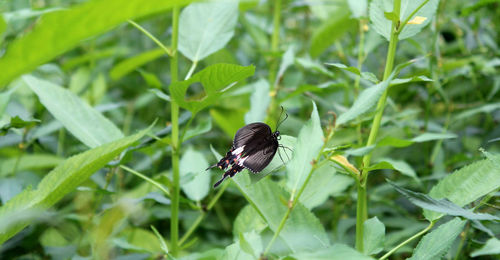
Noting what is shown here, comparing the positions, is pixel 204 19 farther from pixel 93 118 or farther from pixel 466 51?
pixel 466 51

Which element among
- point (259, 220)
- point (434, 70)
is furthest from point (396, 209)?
point (259, 220)

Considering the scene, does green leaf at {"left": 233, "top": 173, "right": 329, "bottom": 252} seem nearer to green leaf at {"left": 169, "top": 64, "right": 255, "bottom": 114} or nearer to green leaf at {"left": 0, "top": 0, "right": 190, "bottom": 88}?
green leaf at {"left": 169, "top": 64, "right": 255, "bottom": 114}

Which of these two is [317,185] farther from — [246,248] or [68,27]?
[68,27]

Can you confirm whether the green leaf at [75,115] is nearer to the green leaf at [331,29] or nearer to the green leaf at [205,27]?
the green leaf at [205,27]

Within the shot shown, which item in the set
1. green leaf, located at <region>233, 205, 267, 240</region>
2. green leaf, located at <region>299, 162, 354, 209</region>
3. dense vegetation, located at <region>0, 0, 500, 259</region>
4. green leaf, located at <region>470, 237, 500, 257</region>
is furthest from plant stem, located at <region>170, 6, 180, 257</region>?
green leaf, located at <region>470, 237, 500, 257</region>

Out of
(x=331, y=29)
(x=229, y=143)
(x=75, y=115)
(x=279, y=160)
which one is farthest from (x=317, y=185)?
(x=229, y=143)

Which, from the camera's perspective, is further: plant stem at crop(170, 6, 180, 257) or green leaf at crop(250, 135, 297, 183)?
plant stem at crop(170, 6, 180, 257)
